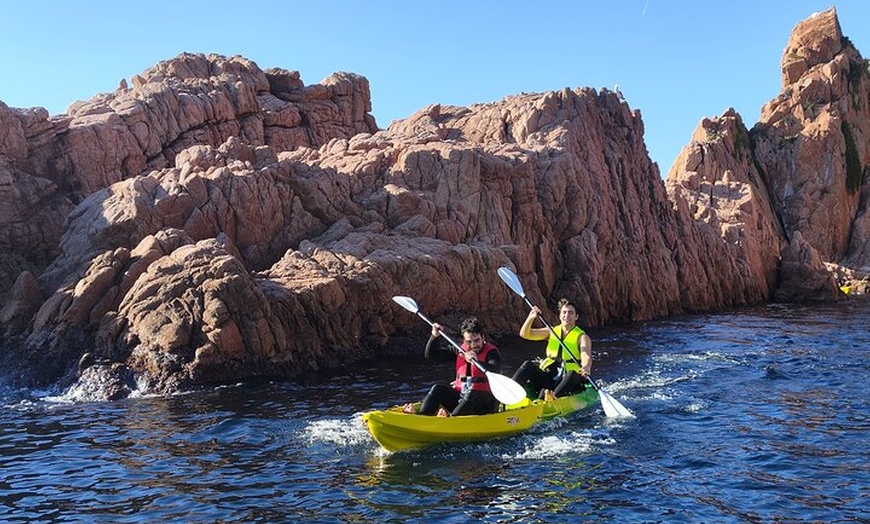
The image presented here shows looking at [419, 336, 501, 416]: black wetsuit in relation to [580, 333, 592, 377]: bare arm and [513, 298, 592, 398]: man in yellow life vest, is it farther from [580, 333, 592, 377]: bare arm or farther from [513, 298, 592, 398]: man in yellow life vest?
[580, 333, 592, 377]: bare arm

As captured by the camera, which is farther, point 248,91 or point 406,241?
point 248,91

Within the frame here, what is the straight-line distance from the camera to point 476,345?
13.3 meters

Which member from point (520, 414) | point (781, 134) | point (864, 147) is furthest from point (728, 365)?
point (864, 147)

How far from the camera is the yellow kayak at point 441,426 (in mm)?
12414

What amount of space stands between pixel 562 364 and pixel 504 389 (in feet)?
12.1

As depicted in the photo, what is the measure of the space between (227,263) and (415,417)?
980cm

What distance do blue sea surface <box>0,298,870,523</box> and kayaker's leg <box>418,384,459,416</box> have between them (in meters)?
0.76

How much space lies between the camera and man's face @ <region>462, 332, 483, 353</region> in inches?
522

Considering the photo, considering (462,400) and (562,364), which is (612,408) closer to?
(562,364)

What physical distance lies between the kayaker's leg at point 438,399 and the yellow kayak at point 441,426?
46cm

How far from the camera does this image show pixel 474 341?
43.6ft

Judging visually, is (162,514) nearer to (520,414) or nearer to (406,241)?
(520,414)

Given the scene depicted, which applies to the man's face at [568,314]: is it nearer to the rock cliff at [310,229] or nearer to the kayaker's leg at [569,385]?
the kayaker's leg at [569,385]

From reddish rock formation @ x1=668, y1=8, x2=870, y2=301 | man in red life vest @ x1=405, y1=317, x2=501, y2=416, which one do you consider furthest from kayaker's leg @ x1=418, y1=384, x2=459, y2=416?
reddish rock formation @ x1=668, y1=8, x2=870, y2=301
